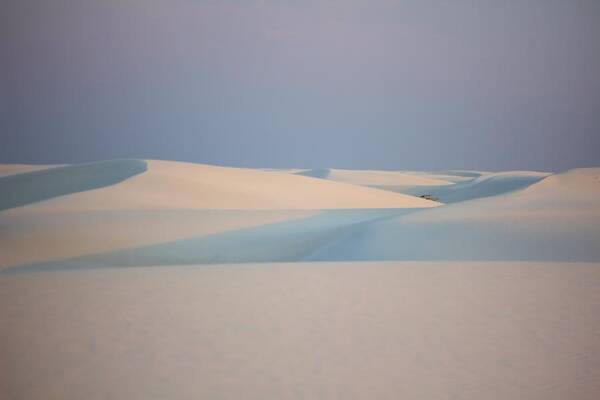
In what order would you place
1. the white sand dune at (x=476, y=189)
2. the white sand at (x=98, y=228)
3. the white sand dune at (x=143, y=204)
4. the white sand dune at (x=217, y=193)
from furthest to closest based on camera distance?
the white sand dune at (x=476, y=189)
the white sand dune at (x=217, y=193)
the white sand dune at (x=143, y=204)
the white sand at (x=98, y=228)

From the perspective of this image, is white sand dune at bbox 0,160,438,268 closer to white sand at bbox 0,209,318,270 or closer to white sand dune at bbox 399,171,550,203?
white sand at bbox 0,209,318,270

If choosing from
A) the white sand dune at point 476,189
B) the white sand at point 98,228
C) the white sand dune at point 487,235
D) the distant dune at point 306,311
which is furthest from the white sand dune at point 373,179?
the distant dune at point 306,311

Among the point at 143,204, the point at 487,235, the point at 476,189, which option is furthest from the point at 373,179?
the point at 487,235

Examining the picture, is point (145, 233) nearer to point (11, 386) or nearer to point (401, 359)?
point (11, 386)

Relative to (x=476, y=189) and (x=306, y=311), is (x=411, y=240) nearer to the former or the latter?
(x=306, y=311)

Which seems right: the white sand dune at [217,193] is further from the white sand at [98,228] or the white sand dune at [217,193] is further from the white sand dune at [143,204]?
the white sand at [98,228]

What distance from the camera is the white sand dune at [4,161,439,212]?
10031 millimetres

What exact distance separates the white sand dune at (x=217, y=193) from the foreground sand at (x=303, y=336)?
604cm

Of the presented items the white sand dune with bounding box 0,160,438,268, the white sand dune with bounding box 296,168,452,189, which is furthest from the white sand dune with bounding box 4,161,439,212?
the white sand dune with bounding box 296,168,452,189

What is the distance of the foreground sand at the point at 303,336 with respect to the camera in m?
2.17

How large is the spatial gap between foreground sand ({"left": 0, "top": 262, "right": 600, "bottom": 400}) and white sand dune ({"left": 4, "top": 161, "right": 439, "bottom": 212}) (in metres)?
6.04

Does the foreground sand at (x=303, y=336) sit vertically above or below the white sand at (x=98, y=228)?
above

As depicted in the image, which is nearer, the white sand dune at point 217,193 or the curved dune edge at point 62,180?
the white sand dune at point 217,193

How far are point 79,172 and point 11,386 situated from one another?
14.9m
